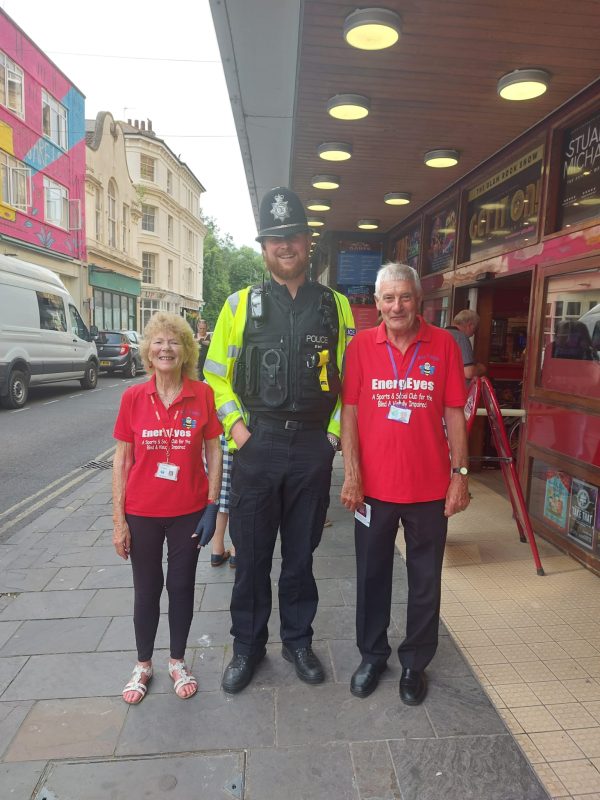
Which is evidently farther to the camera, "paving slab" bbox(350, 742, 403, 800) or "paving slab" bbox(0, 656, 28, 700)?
"paving slab" bbox(0, 656, 28, 700)

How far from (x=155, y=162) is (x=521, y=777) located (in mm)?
39964

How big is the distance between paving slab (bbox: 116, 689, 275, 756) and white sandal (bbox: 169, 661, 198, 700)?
0.9 inches

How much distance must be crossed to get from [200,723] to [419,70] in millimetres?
3952

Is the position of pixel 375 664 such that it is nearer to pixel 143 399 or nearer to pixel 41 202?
pixel 143 399

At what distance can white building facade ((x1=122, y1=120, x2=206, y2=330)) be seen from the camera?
36125mm

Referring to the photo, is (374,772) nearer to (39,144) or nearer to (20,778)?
(20,778)

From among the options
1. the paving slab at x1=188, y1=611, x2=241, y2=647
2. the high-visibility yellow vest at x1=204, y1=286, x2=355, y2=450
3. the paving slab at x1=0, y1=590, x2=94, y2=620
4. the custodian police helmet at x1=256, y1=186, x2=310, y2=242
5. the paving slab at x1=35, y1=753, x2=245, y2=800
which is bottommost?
the paving slab at x1=0, y1=590, x2=94, y2=620

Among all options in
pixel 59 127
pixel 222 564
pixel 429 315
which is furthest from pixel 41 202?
pixel 222 564

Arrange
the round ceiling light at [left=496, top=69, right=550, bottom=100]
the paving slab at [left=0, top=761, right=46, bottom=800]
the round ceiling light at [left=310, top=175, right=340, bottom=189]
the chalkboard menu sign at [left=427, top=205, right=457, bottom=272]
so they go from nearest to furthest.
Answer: the paving slab at [left=0, top=761, right=46, bottom=800] < the round ceiling light at [left=496, top=69, right=550, bottom=100] < the round ceiling light at [left=310, top=175, right=340, bottom=189] < the chalkboard menu sign at [left=427, top=205, right=457, bottom=272]

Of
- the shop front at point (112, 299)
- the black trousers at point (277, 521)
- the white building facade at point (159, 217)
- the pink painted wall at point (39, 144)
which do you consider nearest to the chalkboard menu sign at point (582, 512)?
the black trousers at point (277, 521)

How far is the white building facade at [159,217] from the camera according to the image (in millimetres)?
36125

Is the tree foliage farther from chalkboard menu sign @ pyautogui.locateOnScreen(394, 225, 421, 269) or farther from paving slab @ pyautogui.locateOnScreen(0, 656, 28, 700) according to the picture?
paving slab @ pyautogui.locateOnScreen(0, 656, 28, 700)

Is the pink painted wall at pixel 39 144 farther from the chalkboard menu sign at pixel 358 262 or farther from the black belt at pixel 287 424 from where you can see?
the black belt at pixel 287 424

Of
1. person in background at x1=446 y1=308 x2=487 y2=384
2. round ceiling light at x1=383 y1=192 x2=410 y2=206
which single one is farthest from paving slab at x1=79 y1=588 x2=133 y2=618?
round ceiling light at x1=383 y1=192 x2=410 y2=206
